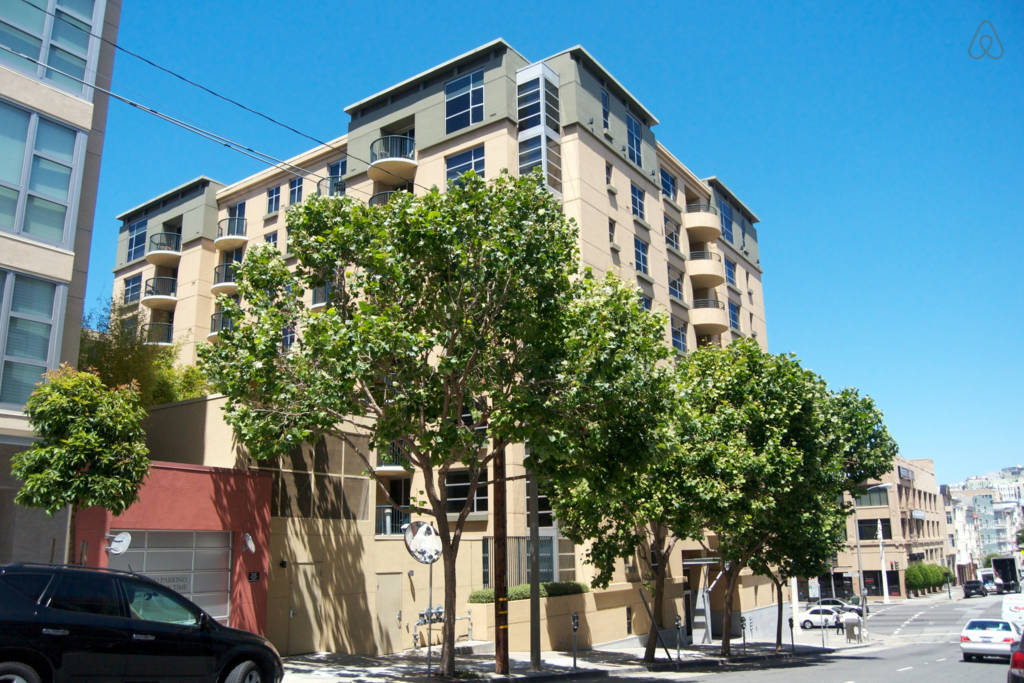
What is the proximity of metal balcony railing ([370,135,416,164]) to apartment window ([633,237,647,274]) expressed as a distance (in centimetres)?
1153

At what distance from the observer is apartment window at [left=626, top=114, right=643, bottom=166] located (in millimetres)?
39906

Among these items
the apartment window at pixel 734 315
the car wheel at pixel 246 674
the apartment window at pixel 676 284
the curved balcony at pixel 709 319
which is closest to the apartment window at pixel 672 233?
the apartment window at pixel 676 284

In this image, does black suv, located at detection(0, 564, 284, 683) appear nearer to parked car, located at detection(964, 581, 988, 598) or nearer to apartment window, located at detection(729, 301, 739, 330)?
apartment window, located at detection(729, 301, 739, 330)

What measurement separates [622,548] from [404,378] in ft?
33.4

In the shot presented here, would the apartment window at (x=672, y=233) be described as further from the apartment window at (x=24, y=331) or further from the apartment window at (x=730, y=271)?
the apartment window at (x=24, y=331)

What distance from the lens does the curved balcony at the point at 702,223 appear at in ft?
150

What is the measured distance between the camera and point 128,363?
87.4 feet

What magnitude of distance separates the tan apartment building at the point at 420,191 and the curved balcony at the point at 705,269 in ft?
0.38


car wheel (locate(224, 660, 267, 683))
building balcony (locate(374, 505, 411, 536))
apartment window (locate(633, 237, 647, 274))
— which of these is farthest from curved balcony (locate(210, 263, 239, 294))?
car wheel (locate(224, 660, 267, 683))

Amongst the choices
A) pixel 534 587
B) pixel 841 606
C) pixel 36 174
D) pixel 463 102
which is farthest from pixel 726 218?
pixel 36 174

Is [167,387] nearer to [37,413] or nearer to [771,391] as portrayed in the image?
[37,413]

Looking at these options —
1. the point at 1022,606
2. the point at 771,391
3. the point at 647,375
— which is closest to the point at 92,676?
the point at 647,375

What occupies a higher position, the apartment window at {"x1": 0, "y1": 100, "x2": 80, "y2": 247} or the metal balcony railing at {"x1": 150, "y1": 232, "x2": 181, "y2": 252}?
the metal balcony railing at {"x1": 150, "y1": 232, "x2": 181, "y2": 252}

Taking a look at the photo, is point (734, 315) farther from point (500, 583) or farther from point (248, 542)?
point (248, 542)
